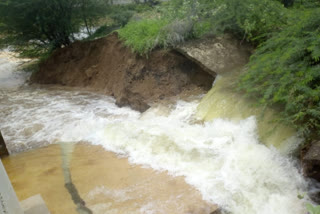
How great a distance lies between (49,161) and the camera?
3943mm

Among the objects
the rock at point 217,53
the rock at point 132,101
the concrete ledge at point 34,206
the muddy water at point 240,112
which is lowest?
the rock at point 132,101

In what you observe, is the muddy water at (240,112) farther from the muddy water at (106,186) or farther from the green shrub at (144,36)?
the green shrub at (144,36)

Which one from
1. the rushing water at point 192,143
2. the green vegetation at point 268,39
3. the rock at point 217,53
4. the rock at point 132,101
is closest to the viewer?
the rushing water at point 192,143

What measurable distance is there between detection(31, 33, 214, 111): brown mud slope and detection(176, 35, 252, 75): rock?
415 mm

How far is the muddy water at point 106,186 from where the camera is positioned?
9.27ft

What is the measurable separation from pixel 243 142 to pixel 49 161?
274 cm

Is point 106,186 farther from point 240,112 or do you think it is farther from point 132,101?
point 132,101

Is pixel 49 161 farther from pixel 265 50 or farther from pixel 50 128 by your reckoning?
pixel 265 50

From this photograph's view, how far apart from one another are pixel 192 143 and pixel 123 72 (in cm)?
390

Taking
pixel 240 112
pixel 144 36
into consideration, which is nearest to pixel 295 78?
pixel 240 112

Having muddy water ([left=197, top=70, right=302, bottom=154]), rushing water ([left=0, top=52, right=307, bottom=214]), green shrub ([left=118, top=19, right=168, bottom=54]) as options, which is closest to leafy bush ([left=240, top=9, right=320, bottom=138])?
muddy water ([left=197, top=70, right=302, bottom=154])

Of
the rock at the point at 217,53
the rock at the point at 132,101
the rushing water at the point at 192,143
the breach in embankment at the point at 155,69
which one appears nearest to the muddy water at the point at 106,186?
the rushing water at the point at 192,143

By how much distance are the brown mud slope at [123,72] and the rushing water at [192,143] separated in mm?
559

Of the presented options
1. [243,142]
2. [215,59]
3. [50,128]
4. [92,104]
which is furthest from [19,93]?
[243,142]
